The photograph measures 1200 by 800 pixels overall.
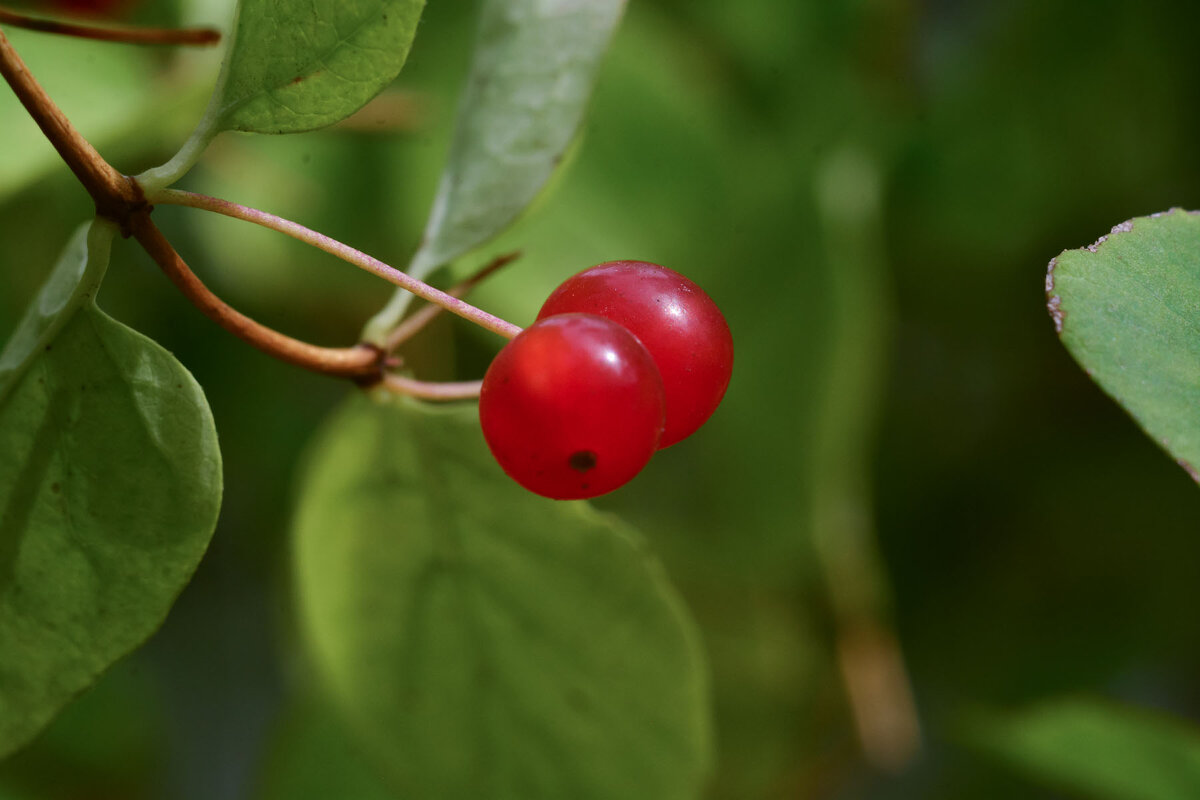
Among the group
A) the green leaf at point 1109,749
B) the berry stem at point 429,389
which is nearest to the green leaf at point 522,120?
the berry stem at point 429,389

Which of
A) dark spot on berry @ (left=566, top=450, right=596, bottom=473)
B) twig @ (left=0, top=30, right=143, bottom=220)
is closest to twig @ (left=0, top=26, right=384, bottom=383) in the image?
twig @ (left=0, top=30, right=143, bottom=220)

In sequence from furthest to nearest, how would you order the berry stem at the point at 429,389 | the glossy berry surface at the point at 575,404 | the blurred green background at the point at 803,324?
the blurred green background at the point at 803,324
the berry stem at the point at 429,389
the glossy berry surface at the point at 575,404

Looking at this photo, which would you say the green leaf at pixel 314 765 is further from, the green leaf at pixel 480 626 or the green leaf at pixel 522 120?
the green leaf at pixel 522 120

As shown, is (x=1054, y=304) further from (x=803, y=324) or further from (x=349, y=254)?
(x=803, y=324)

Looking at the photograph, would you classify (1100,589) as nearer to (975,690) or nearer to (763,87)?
(975,690)

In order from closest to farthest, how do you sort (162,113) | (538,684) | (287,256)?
(538,684), (162,113), (287,256)

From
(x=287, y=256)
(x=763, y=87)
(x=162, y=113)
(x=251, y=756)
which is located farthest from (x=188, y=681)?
(x=763, y=87)

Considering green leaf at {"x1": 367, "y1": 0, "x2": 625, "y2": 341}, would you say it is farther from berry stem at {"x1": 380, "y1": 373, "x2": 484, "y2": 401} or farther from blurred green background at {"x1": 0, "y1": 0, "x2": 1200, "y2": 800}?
blurred green background at {"x1": 0, "y1": 0, "x2": 1200, "y2": 800}
